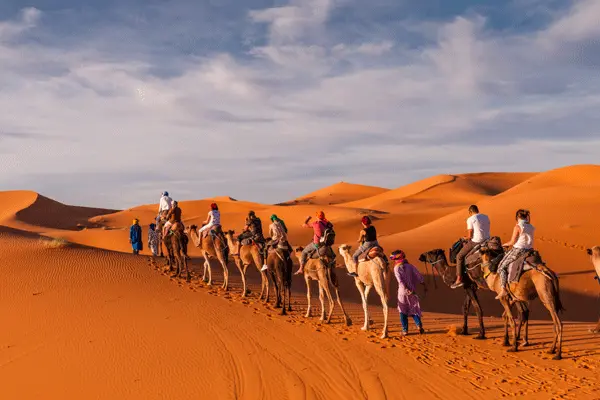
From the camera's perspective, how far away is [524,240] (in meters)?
11.4

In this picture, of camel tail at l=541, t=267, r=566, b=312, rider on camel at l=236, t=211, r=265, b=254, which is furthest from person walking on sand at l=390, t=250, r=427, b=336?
rider on camel at l=236, t=211, r=265, b=254

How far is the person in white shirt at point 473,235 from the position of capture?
13.3 m

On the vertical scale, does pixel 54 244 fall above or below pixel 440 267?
above

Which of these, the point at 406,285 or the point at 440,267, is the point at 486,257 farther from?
the point at 440,267

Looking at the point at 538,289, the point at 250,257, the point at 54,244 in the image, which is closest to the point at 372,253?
the point at 538,289

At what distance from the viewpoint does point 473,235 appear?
13398mm

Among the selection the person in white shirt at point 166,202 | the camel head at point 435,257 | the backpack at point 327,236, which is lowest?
the camel head at point 435,257

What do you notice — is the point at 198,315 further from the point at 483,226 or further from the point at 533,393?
the point at 533,393

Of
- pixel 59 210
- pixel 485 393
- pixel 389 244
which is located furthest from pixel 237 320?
pixel 59 210

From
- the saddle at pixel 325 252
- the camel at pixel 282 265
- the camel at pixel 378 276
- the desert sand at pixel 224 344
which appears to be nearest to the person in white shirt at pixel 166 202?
the desert sand at pixel 224 344

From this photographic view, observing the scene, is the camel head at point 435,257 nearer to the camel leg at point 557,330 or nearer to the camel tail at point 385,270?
the camel tail at point 385,270

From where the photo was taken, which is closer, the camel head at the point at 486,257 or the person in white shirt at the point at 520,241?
the person in white shirt at the point at 520,241

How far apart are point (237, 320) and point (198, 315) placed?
113cm

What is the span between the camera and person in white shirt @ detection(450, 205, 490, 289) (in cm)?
1330
